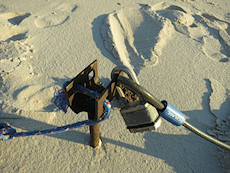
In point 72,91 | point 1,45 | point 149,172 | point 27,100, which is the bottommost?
point 149,172

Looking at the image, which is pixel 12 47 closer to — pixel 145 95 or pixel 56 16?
pixel 56 16

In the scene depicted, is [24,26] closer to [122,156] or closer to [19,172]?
[19,172]

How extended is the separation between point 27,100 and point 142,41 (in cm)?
243

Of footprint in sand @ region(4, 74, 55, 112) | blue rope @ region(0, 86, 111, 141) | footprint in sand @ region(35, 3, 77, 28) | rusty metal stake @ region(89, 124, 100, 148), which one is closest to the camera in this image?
blue rope @ region(0, 86, 111, 141)

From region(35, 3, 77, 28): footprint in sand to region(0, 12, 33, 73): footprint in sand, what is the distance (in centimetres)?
42

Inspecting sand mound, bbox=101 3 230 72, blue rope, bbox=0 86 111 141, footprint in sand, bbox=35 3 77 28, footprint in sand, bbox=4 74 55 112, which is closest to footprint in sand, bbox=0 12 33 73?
footprint in sand, bbox=4 74 55 112

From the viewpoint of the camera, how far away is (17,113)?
7.28 feet

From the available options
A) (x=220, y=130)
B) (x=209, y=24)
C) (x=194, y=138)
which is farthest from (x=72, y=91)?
(x=209, y=24)

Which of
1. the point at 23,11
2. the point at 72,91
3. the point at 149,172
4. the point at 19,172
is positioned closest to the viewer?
the point at 72,91

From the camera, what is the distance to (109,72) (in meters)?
2.99

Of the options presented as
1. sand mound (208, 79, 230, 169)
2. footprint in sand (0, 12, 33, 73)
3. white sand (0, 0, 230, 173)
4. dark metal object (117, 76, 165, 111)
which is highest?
dark metal object (117, 76, 165, 111)

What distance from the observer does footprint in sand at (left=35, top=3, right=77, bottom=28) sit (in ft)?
12.5

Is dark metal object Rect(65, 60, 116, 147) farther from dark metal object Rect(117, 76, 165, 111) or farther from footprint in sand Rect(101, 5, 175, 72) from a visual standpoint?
footprint in sand Rect(101, 5, 175, 72)

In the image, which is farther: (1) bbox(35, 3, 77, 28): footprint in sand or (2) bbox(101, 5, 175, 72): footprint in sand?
(1) bbox(35, 3, 77, 28): footprint in sand
